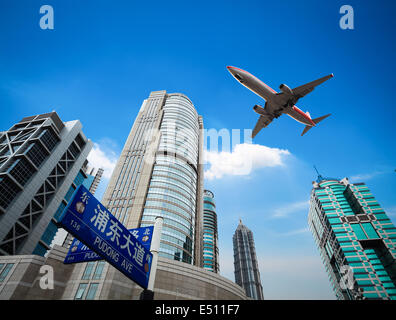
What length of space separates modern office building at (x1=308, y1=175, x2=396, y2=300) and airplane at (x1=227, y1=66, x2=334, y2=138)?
211 feet

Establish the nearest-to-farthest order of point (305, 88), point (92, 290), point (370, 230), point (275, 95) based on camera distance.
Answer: point (305, 88) < point (275, 95) < point (92, 290) < point (370, 230)

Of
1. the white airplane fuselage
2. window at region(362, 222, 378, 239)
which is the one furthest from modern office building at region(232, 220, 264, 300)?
the white airplane fuselage

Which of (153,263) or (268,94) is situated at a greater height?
(268,94)

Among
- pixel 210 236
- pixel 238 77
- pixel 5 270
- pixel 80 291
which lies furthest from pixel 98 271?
pixel 210 236

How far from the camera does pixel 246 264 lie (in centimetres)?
17200

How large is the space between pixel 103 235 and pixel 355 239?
100m

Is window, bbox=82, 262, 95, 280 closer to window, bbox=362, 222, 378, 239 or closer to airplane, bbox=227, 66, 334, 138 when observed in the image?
airplane, bbox=227, 66, 334, 138

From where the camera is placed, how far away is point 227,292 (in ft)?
119

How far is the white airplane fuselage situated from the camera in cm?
2406

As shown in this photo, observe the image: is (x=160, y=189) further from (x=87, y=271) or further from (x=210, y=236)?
(x=210, y=236)

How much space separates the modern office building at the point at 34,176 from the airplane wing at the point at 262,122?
5185 cm

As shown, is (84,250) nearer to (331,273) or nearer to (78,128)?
(78,128)

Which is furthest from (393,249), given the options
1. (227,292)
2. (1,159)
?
(1,159)
